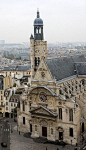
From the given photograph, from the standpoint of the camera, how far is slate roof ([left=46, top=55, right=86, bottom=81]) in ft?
227

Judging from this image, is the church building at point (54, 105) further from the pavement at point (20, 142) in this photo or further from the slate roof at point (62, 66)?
the pavement at point (20, 142)

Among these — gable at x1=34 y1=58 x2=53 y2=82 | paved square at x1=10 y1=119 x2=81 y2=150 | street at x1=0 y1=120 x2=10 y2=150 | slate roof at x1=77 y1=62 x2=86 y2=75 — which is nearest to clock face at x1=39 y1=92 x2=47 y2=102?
gable at x1=34 y1=58 x2=53 y2=82

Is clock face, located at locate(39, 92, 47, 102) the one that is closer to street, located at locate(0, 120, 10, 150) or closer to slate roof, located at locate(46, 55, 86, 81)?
slate roof, located at locate(46, 55, 86, 81)

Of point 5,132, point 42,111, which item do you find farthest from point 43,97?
point 5,132

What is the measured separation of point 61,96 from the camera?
213ft

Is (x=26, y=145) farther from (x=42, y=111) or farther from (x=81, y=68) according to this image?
(x=81, y=68)

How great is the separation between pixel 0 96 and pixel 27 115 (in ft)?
64.0

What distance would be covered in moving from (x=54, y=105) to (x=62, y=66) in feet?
43.1

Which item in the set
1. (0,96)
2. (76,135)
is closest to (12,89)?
(0,96)

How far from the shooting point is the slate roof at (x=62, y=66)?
6912cm

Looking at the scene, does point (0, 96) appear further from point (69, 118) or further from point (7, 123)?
point (69, 118)

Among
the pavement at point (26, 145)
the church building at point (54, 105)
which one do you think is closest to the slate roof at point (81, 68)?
the church building at point (54, 105)

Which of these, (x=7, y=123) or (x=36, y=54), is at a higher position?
(x=36, y=54)

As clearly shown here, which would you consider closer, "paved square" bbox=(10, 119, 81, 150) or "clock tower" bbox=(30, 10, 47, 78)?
"paved square" bbox=(10, 119, 81, 150)
